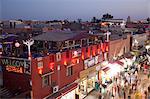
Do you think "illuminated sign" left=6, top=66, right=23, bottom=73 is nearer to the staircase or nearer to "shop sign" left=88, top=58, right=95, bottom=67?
the staircase

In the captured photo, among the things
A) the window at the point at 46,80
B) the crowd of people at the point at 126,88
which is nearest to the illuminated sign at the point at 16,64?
the window at the point at 46,80

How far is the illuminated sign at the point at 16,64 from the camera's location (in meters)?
14.6

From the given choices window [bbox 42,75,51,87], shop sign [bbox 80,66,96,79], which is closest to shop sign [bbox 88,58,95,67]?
shop sign [bbox 80,66,96,79]

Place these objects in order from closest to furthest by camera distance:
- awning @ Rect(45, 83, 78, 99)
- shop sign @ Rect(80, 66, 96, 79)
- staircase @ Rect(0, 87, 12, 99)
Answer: staircase @ Rect(0, 87, 12, 99), awning @ Rect(45, 83, 78, 99), shop sign @ Rect(80, 66, 96, 79)

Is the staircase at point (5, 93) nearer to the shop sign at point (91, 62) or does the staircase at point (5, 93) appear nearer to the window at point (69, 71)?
the window at point (69, 71)

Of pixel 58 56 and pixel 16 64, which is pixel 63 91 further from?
pixel 16 64

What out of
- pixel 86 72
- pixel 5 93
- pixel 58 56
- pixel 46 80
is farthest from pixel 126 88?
pixel 5 93

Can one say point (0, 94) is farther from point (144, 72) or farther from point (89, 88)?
point (144, 72)

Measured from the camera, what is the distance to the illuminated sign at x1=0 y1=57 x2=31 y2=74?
48.0 ft

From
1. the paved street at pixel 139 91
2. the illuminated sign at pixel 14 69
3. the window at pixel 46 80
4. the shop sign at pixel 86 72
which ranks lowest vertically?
the paved street at pixel 139 91

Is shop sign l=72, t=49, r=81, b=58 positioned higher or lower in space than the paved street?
higher

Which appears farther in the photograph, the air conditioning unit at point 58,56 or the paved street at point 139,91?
the paved street at point 139,91

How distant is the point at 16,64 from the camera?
1516 centimetres

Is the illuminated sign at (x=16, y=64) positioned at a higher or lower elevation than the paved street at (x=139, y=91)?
higher
